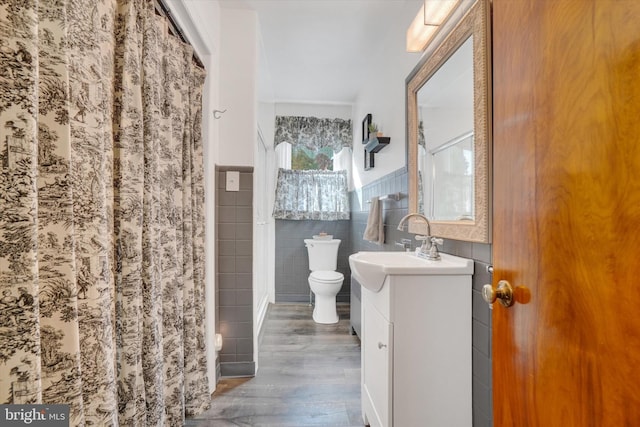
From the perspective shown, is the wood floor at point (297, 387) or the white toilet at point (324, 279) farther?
the white toilet at point (324, 279)

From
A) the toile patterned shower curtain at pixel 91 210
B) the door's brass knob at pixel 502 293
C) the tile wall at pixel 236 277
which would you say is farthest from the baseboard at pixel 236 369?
the door's brass knob at pixel 502 293

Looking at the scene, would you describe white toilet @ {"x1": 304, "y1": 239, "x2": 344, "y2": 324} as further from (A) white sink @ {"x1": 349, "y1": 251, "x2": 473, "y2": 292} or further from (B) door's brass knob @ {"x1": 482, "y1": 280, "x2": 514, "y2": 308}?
(B) door's brass knob @ {"x1": 482, "y1": 280, "x2": 514, "y2": 308}

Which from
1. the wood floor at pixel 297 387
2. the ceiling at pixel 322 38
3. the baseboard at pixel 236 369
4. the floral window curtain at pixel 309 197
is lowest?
the wood floor at pixel 297 387

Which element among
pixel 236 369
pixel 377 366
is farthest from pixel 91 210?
pixel 236 369

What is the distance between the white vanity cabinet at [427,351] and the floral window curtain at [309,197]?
8.01 feet

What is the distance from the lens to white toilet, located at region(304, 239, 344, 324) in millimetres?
2867

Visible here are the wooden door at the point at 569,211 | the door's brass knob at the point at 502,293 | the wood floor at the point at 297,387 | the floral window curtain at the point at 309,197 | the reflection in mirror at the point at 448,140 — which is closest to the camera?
the wooden door at the point at 569,211

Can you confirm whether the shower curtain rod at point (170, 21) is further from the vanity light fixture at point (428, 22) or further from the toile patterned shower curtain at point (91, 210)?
the vanity light fixture at point (428, 22)

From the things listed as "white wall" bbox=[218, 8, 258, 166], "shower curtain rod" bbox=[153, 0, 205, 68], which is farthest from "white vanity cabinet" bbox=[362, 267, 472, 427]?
"shower curtain rod" bbox=[153, 0, 205, 68]

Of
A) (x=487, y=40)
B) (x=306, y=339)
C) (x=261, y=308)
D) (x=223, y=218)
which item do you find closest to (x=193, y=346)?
(x=223, y=218)

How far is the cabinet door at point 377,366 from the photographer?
1137 millimetres

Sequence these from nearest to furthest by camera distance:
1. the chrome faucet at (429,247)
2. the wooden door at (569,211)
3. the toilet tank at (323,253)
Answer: the wooden door at (569,211) < the chrome faucet at (429,247) < the toilet tank at (323,253)

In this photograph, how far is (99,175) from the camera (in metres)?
0.80

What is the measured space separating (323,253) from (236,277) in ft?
4.69
